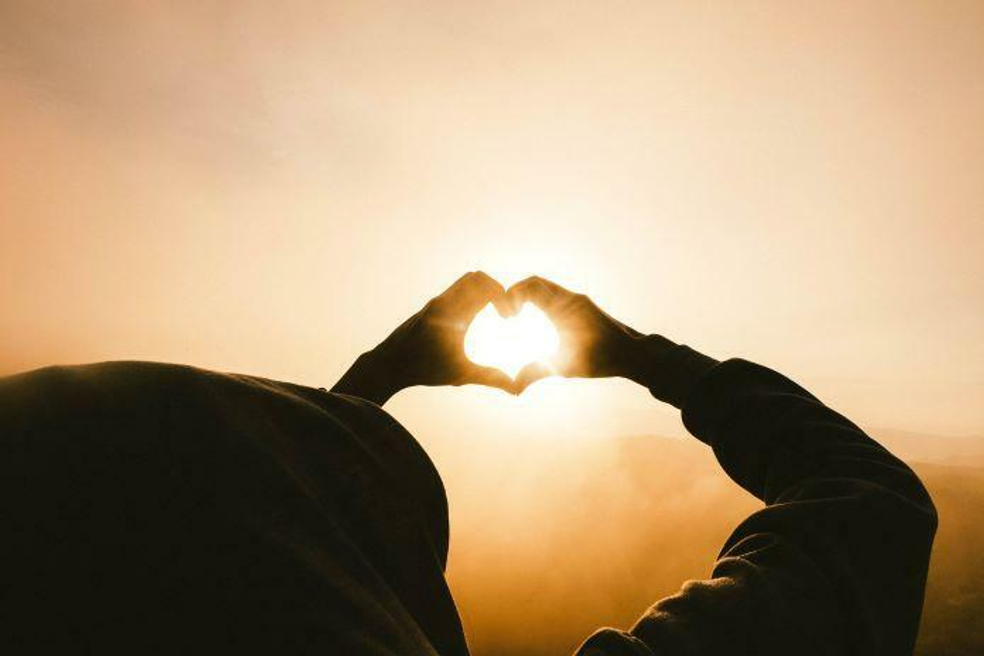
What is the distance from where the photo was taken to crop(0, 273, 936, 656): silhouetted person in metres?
0.35

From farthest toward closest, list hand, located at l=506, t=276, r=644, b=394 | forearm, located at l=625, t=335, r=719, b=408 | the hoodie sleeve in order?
1. hand, located at l=506, t=276, r=644, b=394
2. forearm, located at l=625, t=335, r=719, b=408
3. the hoodie sleeve

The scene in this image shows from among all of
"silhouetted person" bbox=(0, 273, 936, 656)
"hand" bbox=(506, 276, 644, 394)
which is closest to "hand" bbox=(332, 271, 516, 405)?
"hand" bbox=(506, 276, 644, 394)

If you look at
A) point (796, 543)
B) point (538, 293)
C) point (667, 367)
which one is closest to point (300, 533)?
point (796, 543)

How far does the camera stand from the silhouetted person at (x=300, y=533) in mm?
353

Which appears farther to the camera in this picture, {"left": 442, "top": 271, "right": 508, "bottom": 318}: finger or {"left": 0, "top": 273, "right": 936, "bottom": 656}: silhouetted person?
{"left": 442, "top": 271, "right": 508, "bottom": 318}: finger

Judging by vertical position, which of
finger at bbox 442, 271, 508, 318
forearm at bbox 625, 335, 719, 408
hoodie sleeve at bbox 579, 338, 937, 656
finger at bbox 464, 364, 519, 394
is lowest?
hoodie sleeve at bbox 579, 338, 937, 656

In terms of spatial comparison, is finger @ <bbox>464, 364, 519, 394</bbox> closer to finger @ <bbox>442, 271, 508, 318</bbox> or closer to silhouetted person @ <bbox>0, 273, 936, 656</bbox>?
finger @ <bbox>442, 271, 508, 318</bbox>

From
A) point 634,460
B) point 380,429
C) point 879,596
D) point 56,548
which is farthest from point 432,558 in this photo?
point 634,460

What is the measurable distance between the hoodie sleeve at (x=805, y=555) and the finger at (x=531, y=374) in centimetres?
60

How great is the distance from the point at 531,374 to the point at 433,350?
1.22 ft

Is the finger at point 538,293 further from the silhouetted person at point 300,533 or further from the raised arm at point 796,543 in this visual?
the silhouetted person at point 300,533

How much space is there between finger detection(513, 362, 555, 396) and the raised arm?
1.57 feet

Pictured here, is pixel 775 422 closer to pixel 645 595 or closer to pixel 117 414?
pixel 117 414

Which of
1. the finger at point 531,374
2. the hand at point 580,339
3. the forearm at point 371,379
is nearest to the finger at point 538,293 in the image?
the hand at point 580,339
